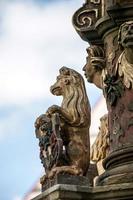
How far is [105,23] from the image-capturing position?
10.9 m

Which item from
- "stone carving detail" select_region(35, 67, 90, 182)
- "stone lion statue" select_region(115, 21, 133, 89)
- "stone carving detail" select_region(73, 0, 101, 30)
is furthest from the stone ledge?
"stone carving detail" select_region(73, 0, 101, 30)

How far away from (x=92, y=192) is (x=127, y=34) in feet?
6.37

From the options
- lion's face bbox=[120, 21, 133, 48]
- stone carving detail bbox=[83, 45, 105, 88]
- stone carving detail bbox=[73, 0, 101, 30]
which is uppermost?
stone carving detail bbox=[73, 0, 101, 30]

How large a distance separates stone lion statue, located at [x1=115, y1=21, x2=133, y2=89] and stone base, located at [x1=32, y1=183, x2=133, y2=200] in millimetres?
1453

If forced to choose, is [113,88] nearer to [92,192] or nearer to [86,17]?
[86,17]

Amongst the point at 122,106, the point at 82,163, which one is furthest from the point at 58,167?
the point at 122,106

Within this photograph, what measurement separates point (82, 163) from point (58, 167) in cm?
42

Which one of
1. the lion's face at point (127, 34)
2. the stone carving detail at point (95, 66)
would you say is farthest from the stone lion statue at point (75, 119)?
the lion's face at point (127, 34)

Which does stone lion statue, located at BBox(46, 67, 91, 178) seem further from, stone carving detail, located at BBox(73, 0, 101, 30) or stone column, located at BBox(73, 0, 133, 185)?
stone carving detail, located at BBox(73, 0, 101, 30)

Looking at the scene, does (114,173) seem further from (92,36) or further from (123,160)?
(92,36)

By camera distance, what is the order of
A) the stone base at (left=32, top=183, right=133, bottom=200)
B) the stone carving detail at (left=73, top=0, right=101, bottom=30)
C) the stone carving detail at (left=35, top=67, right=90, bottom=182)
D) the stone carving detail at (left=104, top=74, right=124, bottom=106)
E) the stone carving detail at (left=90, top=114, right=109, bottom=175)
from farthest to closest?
Answer: the stone carving detail at (left=90, top=114, right=109, bottom=175) → the stone carving detail at (left=73, top=0, right=101, bottom=30) → the stone carving detail at (left=104, top=74, right=124, bottom=106) → the stone carving detail at (left=35, top=67, right=90, bottom=182) → the stone base at (left=32, top=183, right=133, bottom=200)

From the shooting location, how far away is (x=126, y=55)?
10406 mm

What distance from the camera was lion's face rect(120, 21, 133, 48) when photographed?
10164 mm

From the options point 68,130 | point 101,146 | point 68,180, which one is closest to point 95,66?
point 68,130
